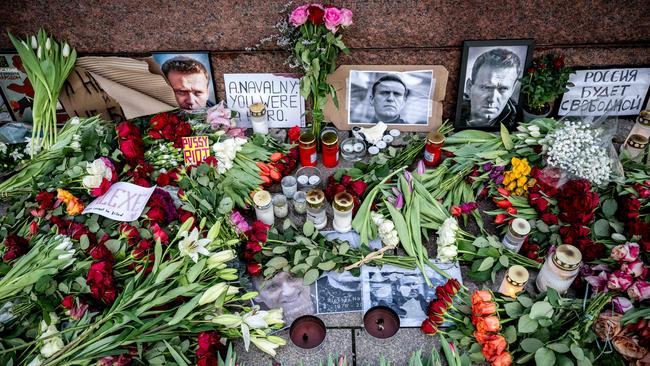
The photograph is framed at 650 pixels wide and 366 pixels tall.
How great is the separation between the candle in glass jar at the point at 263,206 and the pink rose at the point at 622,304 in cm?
150

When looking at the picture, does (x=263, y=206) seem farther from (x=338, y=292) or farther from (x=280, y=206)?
(x=338, y=292)

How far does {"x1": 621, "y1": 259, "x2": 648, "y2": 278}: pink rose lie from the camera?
1728 mm

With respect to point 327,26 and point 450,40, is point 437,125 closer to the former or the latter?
point 450,40

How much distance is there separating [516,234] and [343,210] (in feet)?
2.53

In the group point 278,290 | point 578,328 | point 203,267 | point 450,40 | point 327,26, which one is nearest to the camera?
point 578,328

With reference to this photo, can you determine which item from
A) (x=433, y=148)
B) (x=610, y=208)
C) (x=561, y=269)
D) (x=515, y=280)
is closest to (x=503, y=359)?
(x=515, y=280)

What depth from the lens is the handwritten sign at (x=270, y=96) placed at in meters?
2.59

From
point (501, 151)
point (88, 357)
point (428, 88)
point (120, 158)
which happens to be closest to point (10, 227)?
point (120, 158)

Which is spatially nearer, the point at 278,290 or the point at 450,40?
the point at 278,290

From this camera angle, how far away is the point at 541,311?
1.70 metres

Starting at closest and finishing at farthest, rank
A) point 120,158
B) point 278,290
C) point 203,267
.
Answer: point 203,267 → point 278,290 → point 120,158

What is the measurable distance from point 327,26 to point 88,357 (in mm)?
1721

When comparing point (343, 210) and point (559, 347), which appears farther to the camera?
point (343, 210)

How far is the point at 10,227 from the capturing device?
6.74ft
